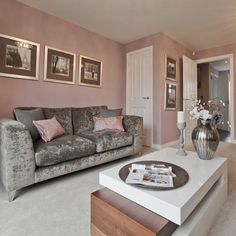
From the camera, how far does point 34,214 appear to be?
1.36m

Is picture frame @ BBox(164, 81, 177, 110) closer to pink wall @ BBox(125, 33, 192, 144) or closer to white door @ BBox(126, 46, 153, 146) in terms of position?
pink wall @ BBox(125, 33, 192, 144)

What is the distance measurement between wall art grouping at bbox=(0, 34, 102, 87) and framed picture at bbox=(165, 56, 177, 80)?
1.46m

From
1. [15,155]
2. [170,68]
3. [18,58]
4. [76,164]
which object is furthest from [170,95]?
[15,155]

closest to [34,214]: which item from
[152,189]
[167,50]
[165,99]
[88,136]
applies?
[152,189]

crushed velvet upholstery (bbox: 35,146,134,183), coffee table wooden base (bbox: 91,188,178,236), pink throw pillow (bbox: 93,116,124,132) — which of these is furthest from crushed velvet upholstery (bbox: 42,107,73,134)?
coffee table wooden base (bbox: 91,188,178,236)

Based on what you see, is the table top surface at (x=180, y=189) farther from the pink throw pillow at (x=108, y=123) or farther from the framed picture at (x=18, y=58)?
the framed picture at (x=18, y=58)

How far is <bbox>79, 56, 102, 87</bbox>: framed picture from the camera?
3373 millimetres

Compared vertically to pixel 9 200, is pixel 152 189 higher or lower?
higher

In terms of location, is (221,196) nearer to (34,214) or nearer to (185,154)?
(185,154)

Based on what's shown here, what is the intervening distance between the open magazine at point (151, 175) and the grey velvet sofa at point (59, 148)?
0.96 metres

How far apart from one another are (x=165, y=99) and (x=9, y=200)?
3160 millimetres

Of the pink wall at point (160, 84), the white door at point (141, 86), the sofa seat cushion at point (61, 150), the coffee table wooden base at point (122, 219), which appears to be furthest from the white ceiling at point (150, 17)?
the coffee table wooden base at point (122, 219)

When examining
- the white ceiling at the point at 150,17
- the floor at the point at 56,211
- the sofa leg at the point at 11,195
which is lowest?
the floor at the point at 56,211

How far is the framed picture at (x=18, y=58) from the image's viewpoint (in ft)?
7.92
